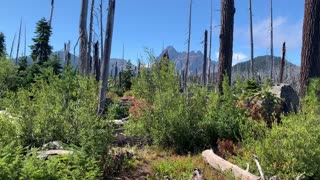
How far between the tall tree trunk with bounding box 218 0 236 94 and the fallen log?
196 inches

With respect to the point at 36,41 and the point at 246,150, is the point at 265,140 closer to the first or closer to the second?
the point at 246,150

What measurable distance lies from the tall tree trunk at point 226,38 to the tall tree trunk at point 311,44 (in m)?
2.83

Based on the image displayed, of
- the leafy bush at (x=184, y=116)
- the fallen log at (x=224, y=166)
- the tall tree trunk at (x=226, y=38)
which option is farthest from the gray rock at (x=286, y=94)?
the fallen log at (x=224, y=166)

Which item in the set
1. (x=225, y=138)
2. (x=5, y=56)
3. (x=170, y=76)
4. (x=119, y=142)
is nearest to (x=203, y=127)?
(x=225, y=138)

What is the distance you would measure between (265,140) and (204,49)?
108 feet

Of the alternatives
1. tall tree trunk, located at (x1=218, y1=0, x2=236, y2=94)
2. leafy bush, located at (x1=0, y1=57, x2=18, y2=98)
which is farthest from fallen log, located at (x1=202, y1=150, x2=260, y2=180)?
leafy bush, located at (x1=0, y1=57, x2=18, y2=98)

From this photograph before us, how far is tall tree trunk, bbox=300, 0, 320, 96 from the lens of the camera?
405 inches

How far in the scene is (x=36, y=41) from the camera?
108 feet

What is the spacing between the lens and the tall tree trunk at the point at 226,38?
12648mm

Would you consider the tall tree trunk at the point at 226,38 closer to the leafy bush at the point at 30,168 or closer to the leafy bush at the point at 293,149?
the leafy bush at the point at 293,149

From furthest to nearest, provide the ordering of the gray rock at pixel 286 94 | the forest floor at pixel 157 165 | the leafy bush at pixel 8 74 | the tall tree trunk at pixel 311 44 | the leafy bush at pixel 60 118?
the leafy bush at pixel 8 74 < the gray rock at pixel 286 94 < the tall tree trunk at pixel 311 44 < the forest floor at pixel 157 165 < the leafy bush at pixel 60 118

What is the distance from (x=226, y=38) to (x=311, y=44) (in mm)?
3094

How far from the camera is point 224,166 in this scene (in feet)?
23.6

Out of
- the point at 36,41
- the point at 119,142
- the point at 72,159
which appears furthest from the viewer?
the point at 36,41
